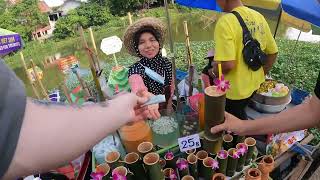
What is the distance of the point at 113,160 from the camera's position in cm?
153

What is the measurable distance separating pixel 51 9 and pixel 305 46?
26.1m

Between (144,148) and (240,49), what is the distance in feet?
4.47

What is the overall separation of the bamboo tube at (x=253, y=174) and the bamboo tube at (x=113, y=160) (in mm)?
738

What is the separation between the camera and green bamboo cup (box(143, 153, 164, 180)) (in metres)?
1.44

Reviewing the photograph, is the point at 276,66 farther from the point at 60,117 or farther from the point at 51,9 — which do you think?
the point at 51,9

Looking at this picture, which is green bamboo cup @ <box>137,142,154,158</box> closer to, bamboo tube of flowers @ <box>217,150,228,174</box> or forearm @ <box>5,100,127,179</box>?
bamboo tube of flowers @ <box>217,150,228,174</box>

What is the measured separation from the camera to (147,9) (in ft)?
97.6

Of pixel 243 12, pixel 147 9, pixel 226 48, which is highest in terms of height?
pixel 243 12

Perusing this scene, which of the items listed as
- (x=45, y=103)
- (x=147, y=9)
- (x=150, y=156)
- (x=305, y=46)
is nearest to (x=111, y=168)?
(x=150, y=156)

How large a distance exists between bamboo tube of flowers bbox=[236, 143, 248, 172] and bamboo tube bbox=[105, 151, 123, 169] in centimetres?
71

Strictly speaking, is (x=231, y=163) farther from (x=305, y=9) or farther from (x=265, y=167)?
(x=305, y=9)

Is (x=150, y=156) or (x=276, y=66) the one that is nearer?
(x=150, y=156)

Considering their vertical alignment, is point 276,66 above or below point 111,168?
below

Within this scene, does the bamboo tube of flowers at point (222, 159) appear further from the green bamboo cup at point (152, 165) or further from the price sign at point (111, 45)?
the price sign at point (111, 45)
